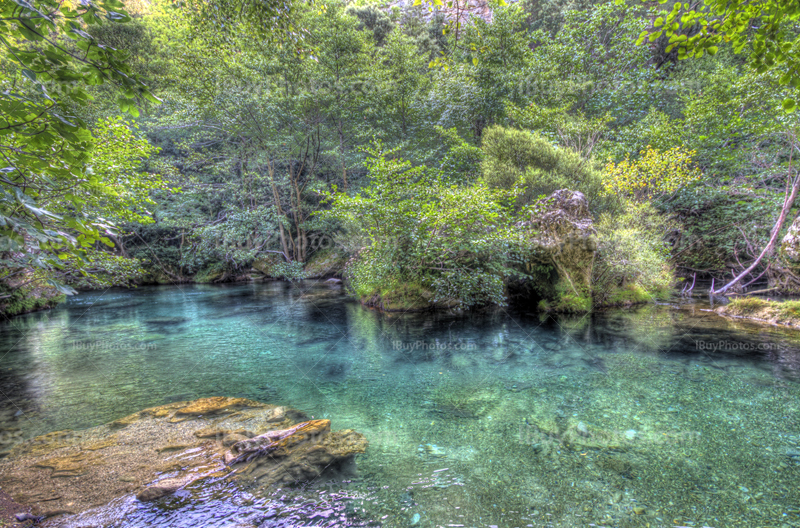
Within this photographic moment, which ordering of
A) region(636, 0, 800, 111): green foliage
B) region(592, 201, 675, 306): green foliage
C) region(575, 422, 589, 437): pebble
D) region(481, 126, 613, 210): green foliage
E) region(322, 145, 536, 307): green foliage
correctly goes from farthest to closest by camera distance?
region(481, 126, 613, 210): green foliage → region(592, 201, 675, 306): green foliage → region(322, 145, 536, 307): green foliage → region(575, 422, 589, 437): pebble → region(636, 0, 800, 111): green foliage

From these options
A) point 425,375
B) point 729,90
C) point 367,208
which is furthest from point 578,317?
point 729,90

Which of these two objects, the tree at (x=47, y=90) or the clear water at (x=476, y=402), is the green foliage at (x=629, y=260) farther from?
the tree at (x=47, y=90)

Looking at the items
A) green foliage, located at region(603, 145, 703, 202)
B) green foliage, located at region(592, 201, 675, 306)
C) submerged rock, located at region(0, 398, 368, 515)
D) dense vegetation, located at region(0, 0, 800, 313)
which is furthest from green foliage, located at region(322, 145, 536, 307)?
submerged rock, located at region(0, 398, 368, 515)

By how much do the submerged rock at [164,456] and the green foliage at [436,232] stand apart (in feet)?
21.0

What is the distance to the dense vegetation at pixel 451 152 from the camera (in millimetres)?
9008

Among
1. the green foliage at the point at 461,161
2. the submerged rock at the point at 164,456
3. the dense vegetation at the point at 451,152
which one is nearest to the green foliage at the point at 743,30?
the dense vegetation at the point at 451,152

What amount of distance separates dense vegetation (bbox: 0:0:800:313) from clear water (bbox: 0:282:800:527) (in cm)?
200

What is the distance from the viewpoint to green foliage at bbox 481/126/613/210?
1379cm

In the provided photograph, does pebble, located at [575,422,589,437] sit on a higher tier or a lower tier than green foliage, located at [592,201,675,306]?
lower

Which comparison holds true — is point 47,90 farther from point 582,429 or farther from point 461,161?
point 461,161

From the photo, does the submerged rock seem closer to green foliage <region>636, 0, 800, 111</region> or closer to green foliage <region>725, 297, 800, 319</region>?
green foliage <region>636, 0, 800, 111</region>

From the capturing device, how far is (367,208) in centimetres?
1039

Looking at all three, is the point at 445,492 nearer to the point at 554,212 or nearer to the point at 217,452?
Result: the point at 217,452

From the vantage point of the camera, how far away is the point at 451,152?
55.7 ft
